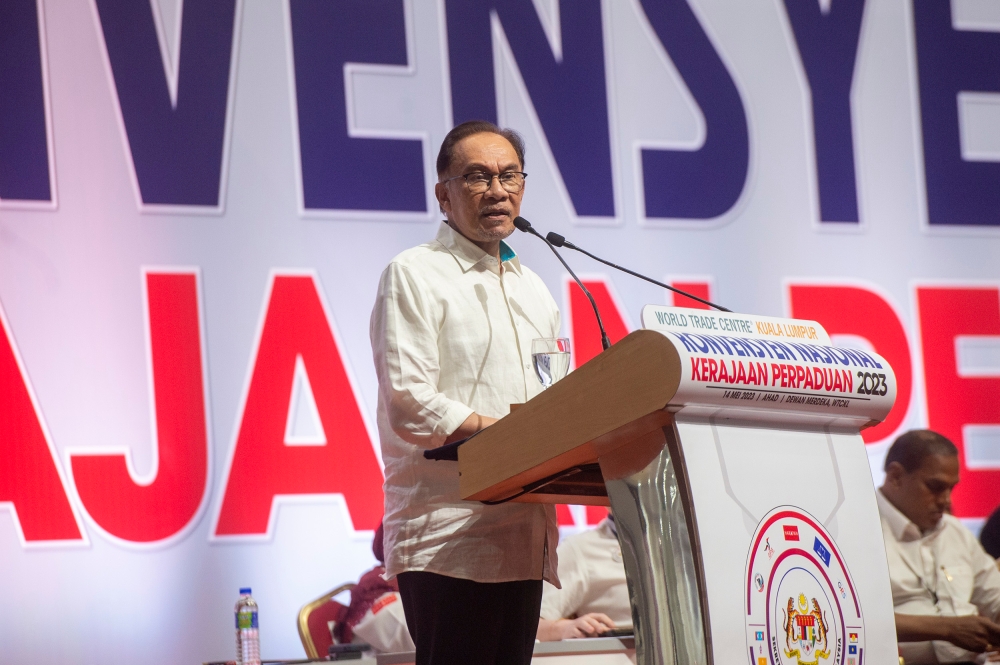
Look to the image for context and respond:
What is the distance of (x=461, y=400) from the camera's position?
192 cm

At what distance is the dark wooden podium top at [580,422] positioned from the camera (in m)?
1.29

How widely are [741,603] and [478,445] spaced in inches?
19.8

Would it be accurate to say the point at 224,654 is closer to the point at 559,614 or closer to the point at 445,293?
the point at 559,614

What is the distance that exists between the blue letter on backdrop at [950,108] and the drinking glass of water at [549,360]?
3305 millimetres

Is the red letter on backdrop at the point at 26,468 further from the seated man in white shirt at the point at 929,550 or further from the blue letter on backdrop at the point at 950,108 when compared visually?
the blue letter on backdrop at the point at 950,108

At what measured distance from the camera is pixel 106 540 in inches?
146

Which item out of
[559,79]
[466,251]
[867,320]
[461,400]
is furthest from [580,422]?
[867,320]

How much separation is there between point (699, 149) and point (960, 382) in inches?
57.9

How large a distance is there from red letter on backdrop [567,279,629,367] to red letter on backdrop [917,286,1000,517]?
1.34m

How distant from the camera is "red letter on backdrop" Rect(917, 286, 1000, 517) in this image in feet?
14.5

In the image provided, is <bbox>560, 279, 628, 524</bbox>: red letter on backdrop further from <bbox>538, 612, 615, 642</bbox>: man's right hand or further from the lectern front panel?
the lectern front panel

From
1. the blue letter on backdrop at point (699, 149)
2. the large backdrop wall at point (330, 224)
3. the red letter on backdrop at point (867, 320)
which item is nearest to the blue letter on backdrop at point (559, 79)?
the large backdrop wall at point (330, 224)

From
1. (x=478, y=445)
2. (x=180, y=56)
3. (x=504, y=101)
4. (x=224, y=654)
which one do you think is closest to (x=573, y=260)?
(x=504, y=101)

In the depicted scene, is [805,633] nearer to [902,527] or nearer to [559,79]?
[902,527]
